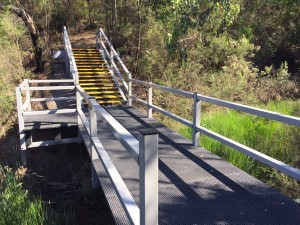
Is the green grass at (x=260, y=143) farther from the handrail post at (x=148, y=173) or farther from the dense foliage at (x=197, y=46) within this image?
the handrail post at (x=148, y=173)

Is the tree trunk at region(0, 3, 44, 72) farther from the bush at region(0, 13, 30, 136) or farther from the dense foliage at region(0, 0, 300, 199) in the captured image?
the dense foliage at region(0, 0, 300, 199)

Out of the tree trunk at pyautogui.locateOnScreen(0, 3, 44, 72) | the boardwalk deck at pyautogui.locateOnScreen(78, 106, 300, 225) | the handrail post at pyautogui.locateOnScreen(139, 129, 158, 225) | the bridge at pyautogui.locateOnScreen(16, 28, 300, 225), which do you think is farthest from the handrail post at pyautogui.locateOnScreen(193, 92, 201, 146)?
the tree trunk at pyautogui.locateOnScreen(0, 3, 44, 72)

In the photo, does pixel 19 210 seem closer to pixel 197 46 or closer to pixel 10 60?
pixel 197 46

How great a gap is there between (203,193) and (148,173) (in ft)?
5.21

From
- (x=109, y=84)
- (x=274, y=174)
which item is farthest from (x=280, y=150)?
(x=109, y=84)

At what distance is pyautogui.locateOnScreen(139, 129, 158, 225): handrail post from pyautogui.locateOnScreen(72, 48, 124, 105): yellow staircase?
820cm

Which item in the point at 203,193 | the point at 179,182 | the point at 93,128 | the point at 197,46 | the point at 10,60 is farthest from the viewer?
the point at 10,60

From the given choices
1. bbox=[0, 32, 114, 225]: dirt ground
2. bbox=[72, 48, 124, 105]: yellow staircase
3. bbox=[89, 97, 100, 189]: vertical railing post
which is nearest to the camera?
bbox=[89, 97, 100, 189]: vertical railing post

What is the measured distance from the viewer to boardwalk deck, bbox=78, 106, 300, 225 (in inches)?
116

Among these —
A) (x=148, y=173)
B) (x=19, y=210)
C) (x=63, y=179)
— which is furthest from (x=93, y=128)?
(x=63, y=179)

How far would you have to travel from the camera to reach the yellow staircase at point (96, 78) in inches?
416

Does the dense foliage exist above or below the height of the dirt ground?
above

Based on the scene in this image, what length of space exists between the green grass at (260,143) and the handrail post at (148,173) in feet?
11.4

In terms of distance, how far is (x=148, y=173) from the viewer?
2072mm
